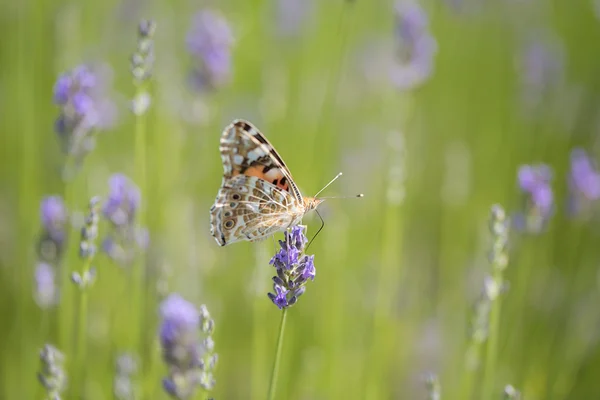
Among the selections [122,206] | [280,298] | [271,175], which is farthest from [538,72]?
[280,298]

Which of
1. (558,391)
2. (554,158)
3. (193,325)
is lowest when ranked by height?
(193,325)

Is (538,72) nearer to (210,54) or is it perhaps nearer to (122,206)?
(210,54)

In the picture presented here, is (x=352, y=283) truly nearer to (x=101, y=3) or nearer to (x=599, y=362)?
(x=599, y=362)

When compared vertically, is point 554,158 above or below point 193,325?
above

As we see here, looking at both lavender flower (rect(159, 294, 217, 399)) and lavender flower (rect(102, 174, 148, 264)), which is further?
lavender flower (rect(102, 174, 148, 264))

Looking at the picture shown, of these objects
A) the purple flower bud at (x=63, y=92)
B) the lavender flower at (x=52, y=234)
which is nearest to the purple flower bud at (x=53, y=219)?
the lavender flower at (x=52, y=234)

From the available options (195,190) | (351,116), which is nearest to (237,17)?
(351,116)

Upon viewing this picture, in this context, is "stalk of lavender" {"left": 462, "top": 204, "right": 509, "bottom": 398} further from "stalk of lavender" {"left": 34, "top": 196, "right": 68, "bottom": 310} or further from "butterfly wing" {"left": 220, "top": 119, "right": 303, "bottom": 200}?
"stalk of lavender" {"left": 34, "top": 196, "right": 68, "bottom": 310}

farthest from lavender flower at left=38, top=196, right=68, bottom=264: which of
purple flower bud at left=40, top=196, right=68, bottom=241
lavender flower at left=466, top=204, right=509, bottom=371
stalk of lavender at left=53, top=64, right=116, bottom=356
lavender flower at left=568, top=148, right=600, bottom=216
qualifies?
lavender flower at left=568, top=148, right=600, bottom=216
